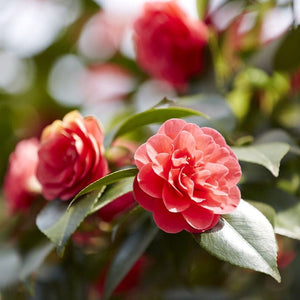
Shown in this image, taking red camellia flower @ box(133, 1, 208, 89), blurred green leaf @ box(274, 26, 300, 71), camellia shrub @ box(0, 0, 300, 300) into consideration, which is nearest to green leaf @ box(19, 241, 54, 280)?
camellia shrub @ box(0, 0, 300, 300)

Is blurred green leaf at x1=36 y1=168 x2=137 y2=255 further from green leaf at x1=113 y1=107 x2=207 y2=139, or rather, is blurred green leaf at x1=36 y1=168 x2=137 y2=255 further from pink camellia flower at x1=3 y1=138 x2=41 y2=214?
pink camellia flower at x1=3 y1=138 x2=41 y2=214

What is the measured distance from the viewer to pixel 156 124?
652 mm

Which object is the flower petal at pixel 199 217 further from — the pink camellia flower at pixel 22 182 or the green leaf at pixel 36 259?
the pink camellia flower at pixel 22 182

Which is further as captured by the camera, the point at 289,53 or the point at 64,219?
the point at 289,53

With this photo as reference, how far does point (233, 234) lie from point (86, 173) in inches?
7.9

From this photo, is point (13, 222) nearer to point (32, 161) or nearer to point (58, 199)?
point (32, 161)

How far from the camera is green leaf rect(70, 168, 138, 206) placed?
19.7 inches

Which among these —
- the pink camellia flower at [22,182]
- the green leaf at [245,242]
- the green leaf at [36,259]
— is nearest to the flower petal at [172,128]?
the green leaf at [245,242]

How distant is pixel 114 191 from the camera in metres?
0.53

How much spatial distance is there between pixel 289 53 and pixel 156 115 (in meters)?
0.36


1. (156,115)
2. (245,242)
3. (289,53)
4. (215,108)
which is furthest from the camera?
(289,53)

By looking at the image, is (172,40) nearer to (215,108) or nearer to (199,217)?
(215,108)

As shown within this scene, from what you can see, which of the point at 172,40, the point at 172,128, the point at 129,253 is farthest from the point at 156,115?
the point at 172,40

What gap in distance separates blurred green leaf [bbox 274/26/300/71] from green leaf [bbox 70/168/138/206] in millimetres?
432
